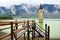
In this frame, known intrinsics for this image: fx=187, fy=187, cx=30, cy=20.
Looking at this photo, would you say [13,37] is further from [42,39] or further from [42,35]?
[42,39]

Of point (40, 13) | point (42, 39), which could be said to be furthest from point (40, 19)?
point (42, 39)

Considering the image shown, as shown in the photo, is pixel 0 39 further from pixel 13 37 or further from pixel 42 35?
pixel 42 35

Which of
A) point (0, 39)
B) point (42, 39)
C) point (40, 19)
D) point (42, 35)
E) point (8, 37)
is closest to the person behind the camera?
point (0, 39)

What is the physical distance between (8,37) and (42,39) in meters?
12.8

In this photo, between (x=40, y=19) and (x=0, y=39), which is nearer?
(x=0, y=39)

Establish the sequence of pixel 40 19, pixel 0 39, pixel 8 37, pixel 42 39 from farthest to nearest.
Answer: pixel 40 19 → pixel 42 39 → pixel 8 37 → pixel 0 39

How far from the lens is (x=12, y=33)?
3.58m

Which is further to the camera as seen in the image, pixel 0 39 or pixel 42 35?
pixel 42 35

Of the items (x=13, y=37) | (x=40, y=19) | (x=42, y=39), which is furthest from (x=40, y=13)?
(x=13, y=37)

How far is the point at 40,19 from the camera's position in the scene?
58.7m

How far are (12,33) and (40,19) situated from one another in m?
55.2

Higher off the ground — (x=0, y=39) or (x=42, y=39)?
(x=0, y=39)

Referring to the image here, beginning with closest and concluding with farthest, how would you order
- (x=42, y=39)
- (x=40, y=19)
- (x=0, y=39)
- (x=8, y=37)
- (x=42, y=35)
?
(x=0, y=39)
(x=8, y=37)
(x=42, y=35)
(x=42, y=39)
(x=40, y=19)

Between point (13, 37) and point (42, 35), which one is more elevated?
point (13, 37)
